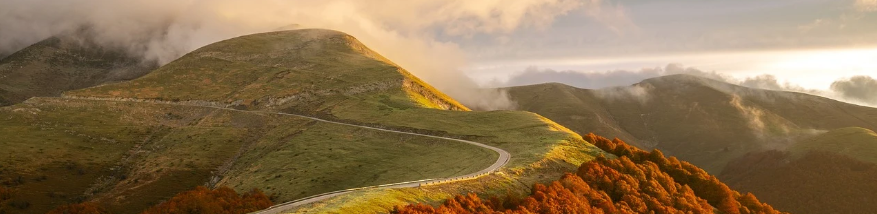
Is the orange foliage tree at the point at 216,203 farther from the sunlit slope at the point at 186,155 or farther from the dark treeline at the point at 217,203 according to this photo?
the sunlit slope at the point at 186,155

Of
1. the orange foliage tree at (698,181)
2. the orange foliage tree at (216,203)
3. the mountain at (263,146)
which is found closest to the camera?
the orange foliage tree at (216,203)

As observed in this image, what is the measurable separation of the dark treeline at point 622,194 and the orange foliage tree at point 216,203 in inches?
1525

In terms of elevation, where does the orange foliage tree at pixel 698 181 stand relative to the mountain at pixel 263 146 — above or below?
below

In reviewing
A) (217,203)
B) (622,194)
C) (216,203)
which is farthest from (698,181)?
(216,203)

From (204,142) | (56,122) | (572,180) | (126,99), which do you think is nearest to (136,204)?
(204,142)

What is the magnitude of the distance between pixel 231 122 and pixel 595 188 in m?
119

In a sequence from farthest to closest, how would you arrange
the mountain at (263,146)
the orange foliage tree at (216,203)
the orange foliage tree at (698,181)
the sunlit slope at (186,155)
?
the orange foliage tree at (698,181)
the sunlit slope at (186,155)
the mountain at (263,146)
the orange foliage tree at (216,203)

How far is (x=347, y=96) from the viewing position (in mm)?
183750

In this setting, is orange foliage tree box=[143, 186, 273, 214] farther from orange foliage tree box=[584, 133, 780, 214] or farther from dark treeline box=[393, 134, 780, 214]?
orange foliage tree box=[584, 133, 780, 214]

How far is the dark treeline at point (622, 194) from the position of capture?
198 feet

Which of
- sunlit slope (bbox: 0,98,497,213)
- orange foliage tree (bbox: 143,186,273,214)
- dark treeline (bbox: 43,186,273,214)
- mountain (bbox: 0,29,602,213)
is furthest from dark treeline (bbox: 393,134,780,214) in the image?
dark treeline (bbox: 43,186,273,214)

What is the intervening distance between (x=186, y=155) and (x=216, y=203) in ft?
193

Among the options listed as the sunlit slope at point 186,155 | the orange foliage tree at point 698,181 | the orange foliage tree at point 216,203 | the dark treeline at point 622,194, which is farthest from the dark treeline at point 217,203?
the orange foliage tree at point 698,181

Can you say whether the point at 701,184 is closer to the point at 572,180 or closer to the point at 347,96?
the point at 572,180
